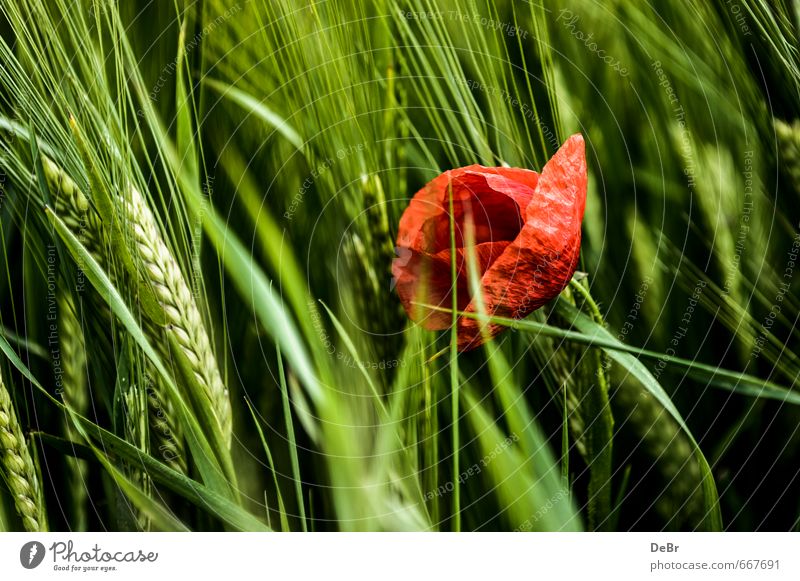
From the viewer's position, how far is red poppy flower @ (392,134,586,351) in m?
0.24

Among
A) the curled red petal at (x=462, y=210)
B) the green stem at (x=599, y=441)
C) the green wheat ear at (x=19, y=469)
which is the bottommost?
the green stem at (x=599, y=441)

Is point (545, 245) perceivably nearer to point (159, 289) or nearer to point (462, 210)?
point (462, 210)

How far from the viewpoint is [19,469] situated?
0.30 meters

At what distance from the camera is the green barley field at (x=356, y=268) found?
0.95 feet

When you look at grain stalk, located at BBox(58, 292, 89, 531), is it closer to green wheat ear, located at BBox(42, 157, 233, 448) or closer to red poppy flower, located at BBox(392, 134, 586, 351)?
green wheat ear, located at BBox(42, 157, 233, 448)

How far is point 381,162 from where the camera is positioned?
302 mm

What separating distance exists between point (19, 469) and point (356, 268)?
18 cm

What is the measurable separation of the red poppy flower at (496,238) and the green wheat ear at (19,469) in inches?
7.6

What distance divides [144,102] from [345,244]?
0.12 meters

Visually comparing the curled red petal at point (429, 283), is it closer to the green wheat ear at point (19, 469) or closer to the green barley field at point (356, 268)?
the green barley field at point (356, 268)

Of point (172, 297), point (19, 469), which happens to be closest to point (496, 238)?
point (172, 297)

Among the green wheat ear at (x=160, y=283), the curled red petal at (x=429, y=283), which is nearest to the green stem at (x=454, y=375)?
the curled red petal at (x=429, y=283)

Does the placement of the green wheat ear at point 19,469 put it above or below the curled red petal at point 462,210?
below

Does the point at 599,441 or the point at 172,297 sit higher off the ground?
the point at 172,297
